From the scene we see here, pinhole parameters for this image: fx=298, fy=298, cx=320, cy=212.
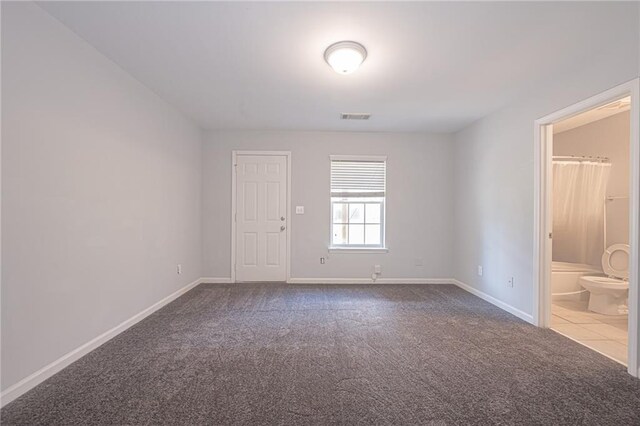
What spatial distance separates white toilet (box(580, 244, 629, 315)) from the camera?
10.8 ft

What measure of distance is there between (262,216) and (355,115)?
209cm

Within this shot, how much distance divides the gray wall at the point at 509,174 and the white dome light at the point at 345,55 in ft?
5.62

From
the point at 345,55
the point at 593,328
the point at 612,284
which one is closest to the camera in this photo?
the point at 345,55

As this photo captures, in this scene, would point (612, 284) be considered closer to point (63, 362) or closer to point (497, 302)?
point (497, 302)

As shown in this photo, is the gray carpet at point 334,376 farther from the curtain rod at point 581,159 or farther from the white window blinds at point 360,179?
the curtain rod at point 581,159

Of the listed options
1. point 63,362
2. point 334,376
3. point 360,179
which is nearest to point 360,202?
point 360,179

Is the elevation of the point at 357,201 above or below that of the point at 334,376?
above

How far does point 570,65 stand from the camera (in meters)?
2.56

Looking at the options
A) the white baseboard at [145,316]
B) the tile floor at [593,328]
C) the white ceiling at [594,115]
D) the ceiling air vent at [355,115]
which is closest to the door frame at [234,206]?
the white baseboard at [145,316]

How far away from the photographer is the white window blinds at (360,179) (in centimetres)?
483

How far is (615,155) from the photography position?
3992 mm

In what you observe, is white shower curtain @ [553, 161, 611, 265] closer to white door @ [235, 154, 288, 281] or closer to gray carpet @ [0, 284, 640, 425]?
gray carpet @ [0, 284, 640, 425]

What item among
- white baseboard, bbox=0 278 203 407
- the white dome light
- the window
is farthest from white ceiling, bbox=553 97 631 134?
white baseboard, bbox=0 278 203 407

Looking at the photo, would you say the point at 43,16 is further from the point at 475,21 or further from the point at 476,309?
the point at 476,309
